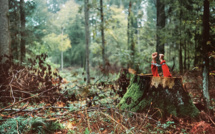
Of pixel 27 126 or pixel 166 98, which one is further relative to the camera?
pixel 166 98

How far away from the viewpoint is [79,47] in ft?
88.6

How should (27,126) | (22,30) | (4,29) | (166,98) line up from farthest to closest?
(22,30) < (4,29) < (166,98) < (27,126)

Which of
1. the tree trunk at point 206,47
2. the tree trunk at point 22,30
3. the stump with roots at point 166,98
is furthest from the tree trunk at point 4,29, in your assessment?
the tree trunk at point 206,47

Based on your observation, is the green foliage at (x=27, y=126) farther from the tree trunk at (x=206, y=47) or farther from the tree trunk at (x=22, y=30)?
the tree trunk at (x=22, y=30)

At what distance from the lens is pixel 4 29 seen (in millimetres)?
6754

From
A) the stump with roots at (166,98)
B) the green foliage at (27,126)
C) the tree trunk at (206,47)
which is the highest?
the tree trunk at (206,47)

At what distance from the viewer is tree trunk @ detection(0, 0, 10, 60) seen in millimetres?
6699

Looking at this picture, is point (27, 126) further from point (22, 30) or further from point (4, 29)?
point (22, 30)

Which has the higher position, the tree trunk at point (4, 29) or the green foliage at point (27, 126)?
the tree trunk at point (4, 29)

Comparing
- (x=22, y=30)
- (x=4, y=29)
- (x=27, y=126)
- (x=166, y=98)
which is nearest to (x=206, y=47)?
(x=166, y=98)

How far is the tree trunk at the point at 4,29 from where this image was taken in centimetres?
670

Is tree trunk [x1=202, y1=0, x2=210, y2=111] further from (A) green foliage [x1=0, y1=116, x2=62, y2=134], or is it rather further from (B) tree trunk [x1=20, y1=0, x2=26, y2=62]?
(B) tree trunk [x1=20, y1=0, x2=26, y2=62]

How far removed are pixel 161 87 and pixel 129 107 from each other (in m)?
1.02

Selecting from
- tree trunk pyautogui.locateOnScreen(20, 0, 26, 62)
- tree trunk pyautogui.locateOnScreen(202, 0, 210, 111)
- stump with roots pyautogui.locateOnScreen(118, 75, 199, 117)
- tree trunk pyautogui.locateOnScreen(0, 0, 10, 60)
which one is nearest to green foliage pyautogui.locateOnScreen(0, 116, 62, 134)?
stump with roots pyautogui.locateOnScreen(118, 75, 199, 117)
